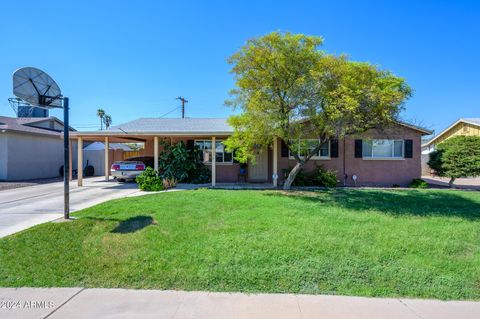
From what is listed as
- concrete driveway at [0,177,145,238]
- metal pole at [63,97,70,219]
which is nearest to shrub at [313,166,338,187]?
concrete driveway at [0,177,145,238]

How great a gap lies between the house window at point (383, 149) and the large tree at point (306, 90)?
5.11 meters

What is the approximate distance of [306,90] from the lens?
9.08 m

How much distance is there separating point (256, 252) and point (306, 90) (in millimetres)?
6134

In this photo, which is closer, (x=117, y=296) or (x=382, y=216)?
(x=117, y=296)

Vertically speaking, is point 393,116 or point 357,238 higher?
point 393,116

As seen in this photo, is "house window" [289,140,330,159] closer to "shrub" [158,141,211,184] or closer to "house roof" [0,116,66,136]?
"shrub" [158,141,211,184]

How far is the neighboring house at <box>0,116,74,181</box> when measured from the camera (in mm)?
15977

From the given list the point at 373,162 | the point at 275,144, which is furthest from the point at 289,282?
the point at 373,162

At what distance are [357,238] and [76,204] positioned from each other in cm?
823

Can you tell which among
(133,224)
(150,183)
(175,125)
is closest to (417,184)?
(150,183)

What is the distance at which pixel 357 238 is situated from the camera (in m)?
5.30

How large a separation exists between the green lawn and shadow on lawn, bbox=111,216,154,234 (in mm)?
21

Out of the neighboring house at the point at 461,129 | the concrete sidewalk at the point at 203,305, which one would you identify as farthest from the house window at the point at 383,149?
the concrete sidewalk at the point at 203,305

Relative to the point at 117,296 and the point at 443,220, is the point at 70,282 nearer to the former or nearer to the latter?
the point at 117,296
